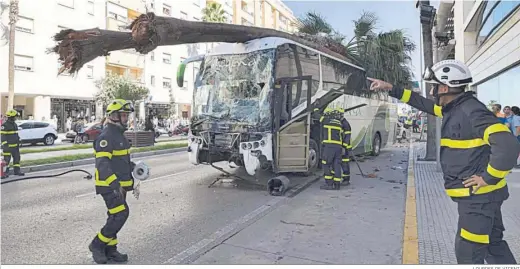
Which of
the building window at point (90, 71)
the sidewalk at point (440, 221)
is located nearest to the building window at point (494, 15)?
the sidewalk at point (440, 221)

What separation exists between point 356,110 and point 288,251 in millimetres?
9172

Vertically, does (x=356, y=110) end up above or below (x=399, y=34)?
below

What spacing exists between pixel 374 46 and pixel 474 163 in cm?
1501

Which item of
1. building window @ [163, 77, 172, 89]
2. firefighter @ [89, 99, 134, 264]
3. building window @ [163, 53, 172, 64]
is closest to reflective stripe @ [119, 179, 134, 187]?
firefighter @ [89, 99, 134, 264]

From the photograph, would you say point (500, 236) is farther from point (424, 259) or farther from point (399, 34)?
point (399, 34)

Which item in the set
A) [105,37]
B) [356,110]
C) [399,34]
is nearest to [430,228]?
[105,37]

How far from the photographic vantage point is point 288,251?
4.66 metres

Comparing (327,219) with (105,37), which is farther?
(105,37)

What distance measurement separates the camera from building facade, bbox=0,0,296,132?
90.1 ft

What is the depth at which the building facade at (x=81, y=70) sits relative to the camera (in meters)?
27.5

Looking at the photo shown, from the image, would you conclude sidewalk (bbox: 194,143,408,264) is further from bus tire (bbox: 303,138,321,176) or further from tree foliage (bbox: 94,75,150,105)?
tree foliage (bbox: 94,75,150,105)

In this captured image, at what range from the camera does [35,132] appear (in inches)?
885

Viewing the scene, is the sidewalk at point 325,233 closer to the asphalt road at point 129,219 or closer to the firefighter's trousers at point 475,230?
the asphalt road at point 129,219

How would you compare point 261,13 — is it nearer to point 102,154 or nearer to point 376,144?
point 376,144
